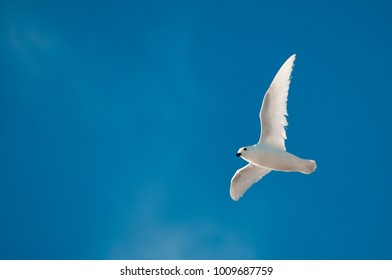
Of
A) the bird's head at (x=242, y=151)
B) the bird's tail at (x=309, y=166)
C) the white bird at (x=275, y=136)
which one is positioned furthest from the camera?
the bird's head at (x=242, y=151)

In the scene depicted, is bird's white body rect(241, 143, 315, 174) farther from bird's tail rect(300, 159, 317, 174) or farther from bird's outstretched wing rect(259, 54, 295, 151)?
bird's outstretched wing rect(259, 54, 295, 151)

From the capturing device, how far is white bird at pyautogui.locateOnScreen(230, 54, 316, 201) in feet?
58.3

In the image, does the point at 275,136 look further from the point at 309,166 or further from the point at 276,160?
the point at 309,166

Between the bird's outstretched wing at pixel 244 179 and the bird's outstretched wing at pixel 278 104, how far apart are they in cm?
180

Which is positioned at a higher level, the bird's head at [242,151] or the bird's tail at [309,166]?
the bird's head at [242,151]

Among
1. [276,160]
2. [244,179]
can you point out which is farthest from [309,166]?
[244,179]

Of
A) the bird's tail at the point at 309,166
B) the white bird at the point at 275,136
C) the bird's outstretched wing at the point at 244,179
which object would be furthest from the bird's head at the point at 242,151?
the bird's tail at the point at 309,166

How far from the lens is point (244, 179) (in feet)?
65.8

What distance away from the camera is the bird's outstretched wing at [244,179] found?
19797 millimetres

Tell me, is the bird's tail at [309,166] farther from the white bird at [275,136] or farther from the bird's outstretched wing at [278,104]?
the bird's outstretched wing at [278,104]
